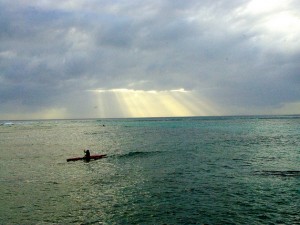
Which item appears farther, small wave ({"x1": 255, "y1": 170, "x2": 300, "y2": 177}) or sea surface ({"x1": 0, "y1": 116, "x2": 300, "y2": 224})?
small wave ({"x1": 255, "y1": 170, "x2": 300, "y2": 177})

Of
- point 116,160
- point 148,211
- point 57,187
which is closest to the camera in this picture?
point 148,211

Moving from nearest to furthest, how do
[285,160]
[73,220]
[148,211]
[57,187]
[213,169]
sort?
[73,220], [148,211], [57,187], [213,169], [285,160]

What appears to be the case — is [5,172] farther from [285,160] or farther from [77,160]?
[285,160]

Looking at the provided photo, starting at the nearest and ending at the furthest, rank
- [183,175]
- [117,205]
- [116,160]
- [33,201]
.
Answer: [117,205], [33,201], [183,175], [116,160]

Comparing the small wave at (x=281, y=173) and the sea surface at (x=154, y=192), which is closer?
the sea surface at (x=154, y=192)

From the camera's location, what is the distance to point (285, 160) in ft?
145

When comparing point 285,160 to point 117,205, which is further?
point 285,160

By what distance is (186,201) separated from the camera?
949 inches

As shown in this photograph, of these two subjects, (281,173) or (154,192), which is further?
(281,173)

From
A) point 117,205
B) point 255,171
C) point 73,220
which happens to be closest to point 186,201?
point 117,205

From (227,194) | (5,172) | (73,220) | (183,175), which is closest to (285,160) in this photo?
(183,175)

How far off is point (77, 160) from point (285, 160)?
30.9m

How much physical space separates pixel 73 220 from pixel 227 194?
1269cm

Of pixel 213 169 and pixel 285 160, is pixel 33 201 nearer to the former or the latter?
pixel 213 169
